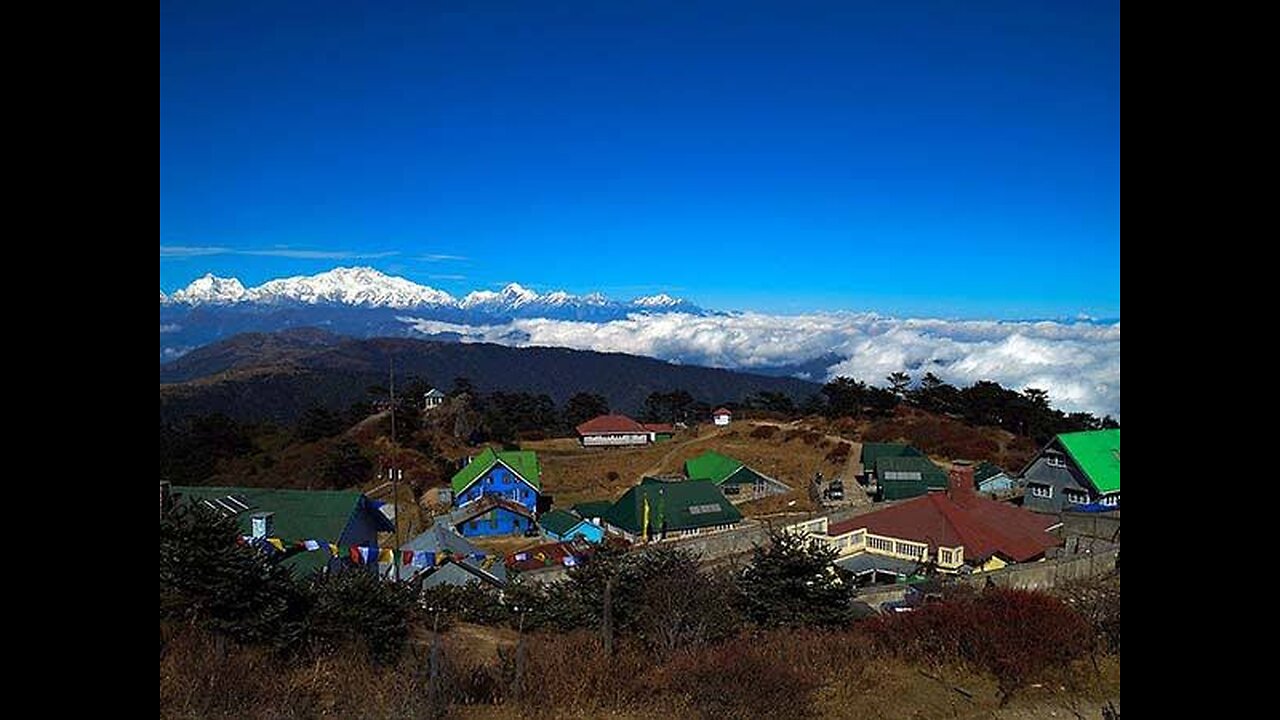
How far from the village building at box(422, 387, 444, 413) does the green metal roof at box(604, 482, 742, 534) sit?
2339cm

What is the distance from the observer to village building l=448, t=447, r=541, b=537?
83.9 feet

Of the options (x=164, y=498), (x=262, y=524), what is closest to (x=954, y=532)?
(x=262, y=524)

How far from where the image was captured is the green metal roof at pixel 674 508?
22234 millimetres

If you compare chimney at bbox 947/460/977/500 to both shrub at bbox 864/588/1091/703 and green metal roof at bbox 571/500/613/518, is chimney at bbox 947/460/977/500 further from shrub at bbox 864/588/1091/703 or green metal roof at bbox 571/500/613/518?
green metal roof at bbox 571/500/613/518

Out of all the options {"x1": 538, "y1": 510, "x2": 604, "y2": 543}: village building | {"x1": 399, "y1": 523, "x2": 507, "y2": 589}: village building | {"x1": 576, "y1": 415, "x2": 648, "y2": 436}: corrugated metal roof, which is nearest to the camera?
{"x1": 399, "y1": 523, "x2": 507, "y2": 589}: village building

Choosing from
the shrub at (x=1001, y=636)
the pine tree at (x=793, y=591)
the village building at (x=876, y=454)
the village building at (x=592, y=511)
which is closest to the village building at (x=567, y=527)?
the village building at (x=592, y=511)

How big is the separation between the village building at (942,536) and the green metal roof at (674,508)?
15.3ft

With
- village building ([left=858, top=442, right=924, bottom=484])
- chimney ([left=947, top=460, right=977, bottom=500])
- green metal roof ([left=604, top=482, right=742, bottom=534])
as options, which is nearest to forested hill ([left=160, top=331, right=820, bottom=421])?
village building ([left=858, top=442, right=924, bottom=484])

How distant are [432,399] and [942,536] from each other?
34.6 m
